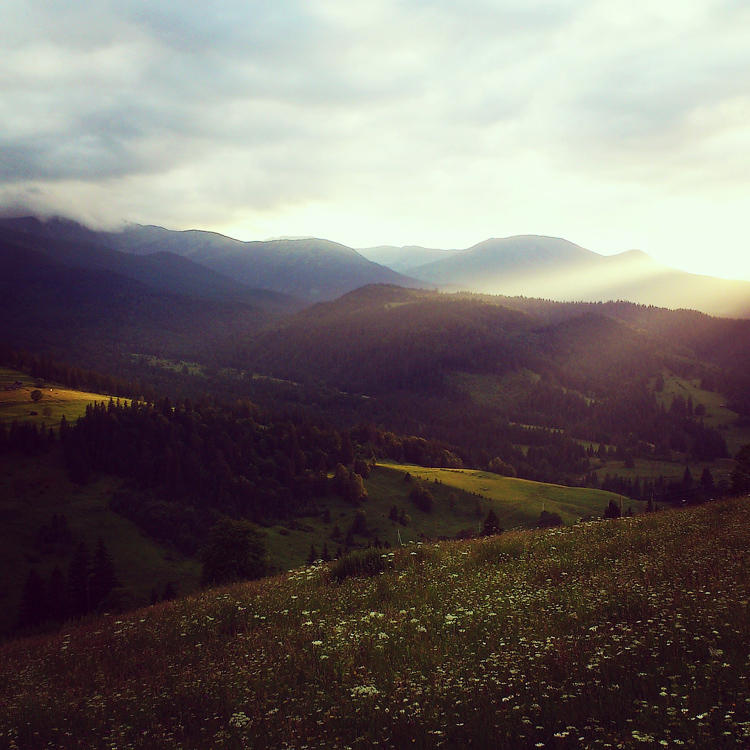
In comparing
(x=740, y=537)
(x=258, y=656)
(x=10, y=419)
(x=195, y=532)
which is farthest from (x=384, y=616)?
(x=10, y=419)

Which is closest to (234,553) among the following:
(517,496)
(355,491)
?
(355,491)

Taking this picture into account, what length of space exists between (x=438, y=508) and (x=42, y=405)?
134995mm

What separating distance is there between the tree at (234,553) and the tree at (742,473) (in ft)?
121

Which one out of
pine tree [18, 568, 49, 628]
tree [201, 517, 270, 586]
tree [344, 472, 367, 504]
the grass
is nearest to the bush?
the grass

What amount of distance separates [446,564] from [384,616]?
446 cm

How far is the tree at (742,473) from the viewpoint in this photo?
123 feet

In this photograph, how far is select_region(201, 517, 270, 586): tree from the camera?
141ft

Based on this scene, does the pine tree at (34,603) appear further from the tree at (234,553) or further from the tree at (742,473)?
the tree at (742,473)

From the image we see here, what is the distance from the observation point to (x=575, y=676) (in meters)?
8.36

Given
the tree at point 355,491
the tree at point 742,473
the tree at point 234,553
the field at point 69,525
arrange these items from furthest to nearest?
1. the tree at point 355,491
2. the field at point 69,525
3. the tree at point 234,553
4. the tree at point 742,473

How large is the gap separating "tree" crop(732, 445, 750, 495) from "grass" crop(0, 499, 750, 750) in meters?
26.5

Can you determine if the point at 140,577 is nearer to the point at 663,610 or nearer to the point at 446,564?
the point at 446,564

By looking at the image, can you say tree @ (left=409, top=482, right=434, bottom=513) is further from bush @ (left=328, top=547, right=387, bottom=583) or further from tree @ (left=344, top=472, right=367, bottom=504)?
bush @ (left=328, top=547, right=387, bottom=583)

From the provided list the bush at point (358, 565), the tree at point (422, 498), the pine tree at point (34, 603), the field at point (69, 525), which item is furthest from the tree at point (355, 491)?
the bush at point (358, 565)
